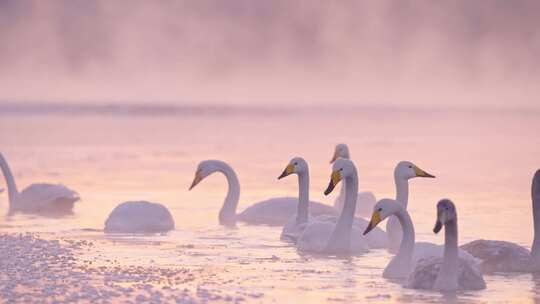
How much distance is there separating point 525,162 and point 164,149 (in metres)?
8.75

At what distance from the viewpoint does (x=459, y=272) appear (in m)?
12.1

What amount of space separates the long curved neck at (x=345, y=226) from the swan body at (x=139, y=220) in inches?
96.7

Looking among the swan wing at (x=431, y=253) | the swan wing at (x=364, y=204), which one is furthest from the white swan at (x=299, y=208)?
the swan wing at (x=364, y=204)

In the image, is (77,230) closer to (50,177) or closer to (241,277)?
(241,277)

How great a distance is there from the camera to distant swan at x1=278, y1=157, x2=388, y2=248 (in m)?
15.0

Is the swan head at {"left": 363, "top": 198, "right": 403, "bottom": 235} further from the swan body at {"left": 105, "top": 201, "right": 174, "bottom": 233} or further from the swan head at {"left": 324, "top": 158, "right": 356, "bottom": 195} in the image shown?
the swan body at {"left": 105, "top": 201, "right": 174, "bottom": 233}

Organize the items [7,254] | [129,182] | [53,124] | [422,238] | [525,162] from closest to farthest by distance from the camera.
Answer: [7,254], [422,238], [129,182], [525,162], [53,124]


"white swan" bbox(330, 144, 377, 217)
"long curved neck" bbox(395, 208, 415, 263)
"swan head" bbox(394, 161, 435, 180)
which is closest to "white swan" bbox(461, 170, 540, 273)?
"long curved neck" bbox(395, 208, 415, 263)

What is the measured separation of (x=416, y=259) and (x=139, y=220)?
4.26m

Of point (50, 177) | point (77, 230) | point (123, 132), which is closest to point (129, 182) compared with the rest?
point (50, 177)

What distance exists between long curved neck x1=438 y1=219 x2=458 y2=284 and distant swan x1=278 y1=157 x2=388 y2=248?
9.82ft

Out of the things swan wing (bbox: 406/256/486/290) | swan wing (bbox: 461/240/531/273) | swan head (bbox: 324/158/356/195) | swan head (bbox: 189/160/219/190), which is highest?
swan head (bbox: 189/160/219/190)

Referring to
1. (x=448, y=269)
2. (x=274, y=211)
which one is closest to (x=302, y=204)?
(x=274, y=211)

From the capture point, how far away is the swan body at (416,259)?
39.4ft
